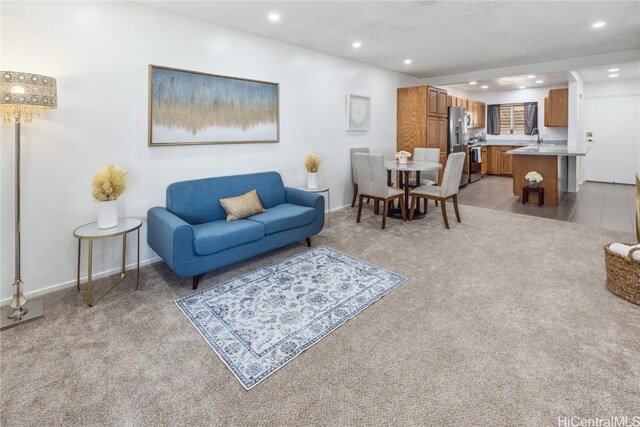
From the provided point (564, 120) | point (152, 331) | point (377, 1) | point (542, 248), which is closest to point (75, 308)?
point (152, 331)

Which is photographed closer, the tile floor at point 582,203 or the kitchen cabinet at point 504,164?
the tile floor at point 582,203

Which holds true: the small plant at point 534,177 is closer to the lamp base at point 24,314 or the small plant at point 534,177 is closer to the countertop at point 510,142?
the countertop at point 510,142

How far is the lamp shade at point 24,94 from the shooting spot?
2.10 meters

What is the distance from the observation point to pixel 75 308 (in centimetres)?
251

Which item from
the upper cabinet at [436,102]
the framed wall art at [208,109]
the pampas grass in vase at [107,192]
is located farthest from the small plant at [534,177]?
the pampas grass in vase at [107,192]

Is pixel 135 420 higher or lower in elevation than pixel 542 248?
lower

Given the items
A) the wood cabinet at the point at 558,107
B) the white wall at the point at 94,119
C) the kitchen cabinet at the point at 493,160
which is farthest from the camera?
the kitchen cabinet at the point at 493,160

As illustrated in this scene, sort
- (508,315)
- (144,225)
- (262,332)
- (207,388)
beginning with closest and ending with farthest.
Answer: (207,388) < (262,332) < (508,315) < (144,225)

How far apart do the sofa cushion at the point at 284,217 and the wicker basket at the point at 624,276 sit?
2.65 metres

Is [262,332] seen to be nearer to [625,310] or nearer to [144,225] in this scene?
[144,225]

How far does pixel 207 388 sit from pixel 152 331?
751mm

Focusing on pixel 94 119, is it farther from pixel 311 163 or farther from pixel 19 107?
pixel 311 163

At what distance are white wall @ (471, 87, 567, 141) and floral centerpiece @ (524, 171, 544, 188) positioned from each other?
11.6ft

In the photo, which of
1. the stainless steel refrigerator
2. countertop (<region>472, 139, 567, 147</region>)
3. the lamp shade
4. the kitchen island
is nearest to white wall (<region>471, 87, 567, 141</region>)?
countertop (<region>472, 139, 567, 147</region>)
